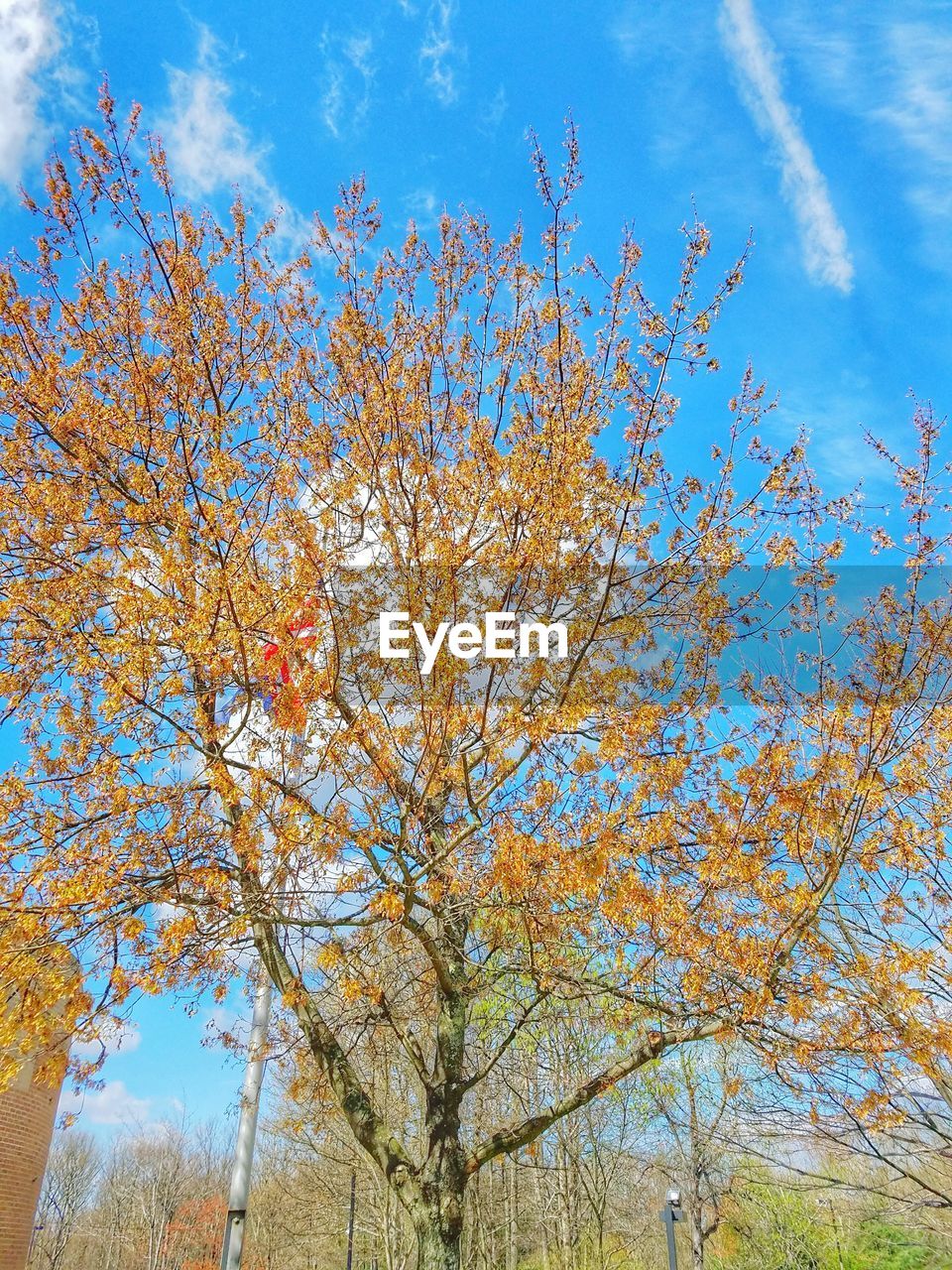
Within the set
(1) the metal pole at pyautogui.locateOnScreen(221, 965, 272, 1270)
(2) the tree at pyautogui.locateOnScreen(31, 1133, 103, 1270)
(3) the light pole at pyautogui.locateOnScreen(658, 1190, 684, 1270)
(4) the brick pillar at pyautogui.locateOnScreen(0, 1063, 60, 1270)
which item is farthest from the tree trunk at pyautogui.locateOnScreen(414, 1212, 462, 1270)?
(2) the tree at pyautogui.locateOnScreen(31, 1133, 103, 1270)

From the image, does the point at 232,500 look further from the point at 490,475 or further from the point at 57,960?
the point at 57,960

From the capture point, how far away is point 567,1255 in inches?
602

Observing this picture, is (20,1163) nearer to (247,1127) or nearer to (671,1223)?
(671,1223)

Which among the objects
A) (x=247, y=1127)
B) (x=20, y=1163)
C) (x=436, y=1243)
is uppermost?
(x=20, y=1163)

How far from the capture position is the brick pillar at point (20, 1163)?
18.5 metres

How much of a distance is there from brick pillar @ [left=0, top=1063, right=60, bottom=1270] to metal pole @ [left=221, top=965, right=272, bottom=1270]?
13.1 meters

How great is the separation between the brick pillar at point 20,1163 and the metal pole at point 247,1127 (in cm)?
1314

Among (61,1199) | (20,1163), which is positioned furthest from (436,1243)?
(61,1199)

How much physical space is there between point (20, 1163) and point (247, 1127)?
1564 cm

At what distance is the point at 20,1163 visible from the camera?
752 inches

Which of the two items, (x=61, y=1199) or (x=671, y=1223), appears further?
(x=61, y=1199)

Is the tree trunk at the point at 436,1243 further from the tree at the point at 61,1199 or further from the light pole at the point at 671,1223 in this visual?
the tree at the point at 61,1199

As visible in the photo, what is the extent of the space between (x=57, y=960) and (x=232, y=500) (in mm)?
3455


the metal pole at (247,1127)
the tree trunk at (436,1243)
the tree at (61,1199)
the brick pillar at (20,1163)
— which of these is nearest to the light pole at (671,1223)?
the tree trunk at (436,1243)
